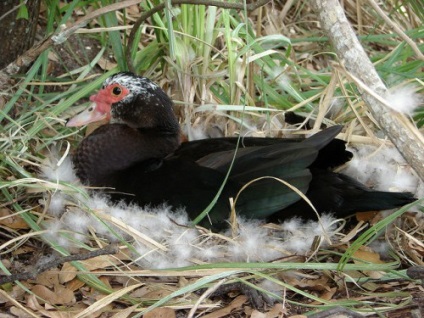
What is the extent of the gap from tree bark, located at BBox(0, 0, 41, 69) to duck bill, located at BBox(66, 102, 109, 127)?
0.34 metres

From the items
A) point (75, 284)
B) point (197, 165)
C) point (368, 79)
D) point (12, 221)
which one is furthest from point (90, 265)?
point (368, 79)

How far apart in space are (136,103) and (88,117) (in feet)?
0.61

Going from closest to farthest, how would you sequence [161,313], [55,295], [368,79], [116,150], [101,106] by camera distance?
1. [368,79]
2. [161,313]
3. [55,295]
4. [116,150]
5. [101,106]

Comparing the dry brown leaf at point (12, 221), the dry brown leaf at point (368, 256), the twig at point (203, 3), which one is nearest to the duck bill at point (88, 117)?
the twig at point (203, 3)

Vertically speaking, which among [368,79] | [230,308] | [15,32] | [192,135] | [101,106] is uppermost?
[368,79]

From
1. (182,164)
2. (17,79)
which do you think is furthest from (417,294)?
(17,79)

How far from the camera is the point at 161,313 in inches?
85.0

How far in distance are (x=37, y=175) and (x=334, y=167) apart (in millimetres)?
973

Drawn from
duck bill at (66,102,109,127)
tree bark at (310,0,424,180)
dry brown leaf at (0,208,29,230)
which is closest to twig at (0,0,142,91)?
duck bill at (66,102,109,127)

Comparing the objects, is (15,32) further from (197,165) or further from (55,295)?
(55,295)

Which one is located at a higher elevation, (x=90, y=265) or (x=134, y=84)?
(x=134, y=84)

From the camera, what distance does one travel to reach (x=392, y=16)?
12.6 feet

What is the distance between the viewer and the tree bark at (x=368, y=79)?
1.88 meters

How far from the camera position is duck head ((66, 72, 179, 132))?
9.39 feet
